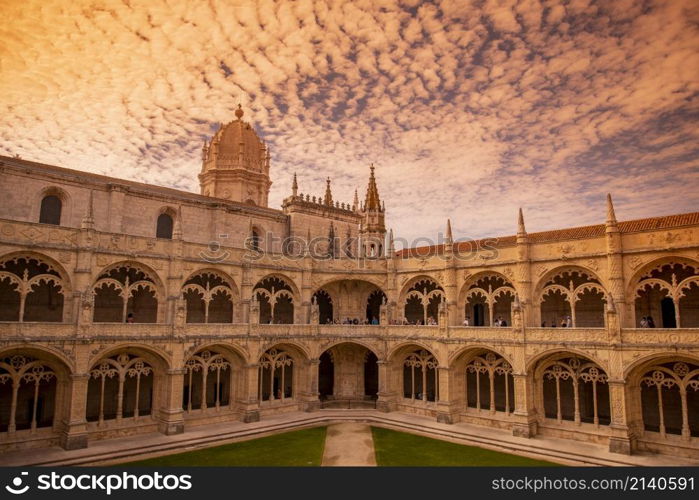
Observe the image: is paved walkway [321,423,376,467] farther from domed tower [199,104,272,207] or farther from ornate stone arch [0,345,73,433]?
domed tower [199,104,272,207]

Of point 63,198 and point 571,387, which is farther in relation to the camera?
point 571,387

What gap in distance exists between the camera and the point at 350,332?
37.1 m

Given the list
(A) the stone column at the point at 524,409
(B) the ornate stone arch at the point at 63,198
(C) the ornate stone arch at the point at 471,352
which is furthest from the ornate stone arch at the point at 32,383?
(A) the stone column at the point at 524,409

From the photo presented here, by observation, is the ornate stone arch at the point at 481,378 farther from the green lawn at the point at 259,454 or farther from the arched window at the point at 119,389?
the arched window at the point at 119,389

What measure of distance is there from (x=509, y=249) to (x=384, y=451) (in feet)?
49.2

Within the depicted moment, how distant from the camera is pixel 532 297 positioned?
3117cm

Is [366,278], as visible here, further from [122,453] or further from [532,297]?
[122,453]

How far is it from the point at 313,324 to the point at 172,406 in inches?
439

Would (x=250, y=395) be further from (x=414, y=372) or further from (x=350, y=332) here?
(x=414, y=372)

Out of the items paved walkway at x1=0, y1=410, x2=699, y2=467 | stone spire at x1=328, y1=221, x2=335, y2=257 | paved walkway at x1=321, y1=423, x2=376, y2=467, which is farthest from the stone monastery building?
stone spire at x1=328, y1=221, x2=335, y2=257

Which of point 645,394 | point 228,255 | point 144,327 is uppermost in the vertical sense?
point 228,255

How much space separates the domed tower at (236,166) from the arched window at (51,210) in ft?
59.4

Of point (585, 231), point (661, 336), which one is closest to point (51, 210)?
point (585, 231)

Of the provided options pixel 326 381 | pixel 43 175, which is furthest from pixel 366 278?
pixel 43 175
